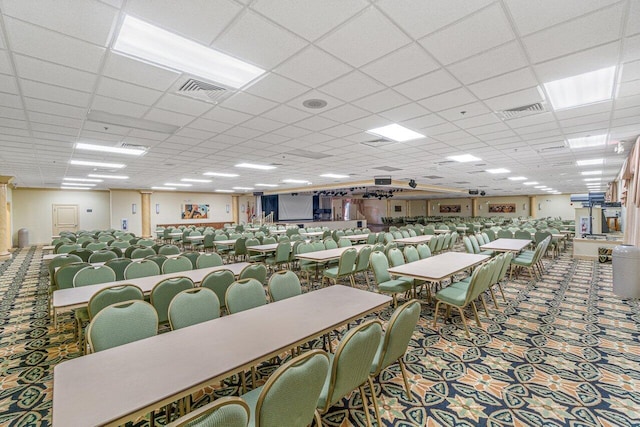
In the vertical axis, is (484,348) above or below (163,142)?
below

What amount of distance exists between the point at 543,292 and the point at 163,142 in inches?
337

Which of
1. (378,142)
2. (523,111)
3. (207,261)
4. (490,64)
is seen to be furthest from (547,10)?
(207,261)

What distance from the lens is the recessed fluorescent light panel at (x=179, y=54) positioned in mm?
2496

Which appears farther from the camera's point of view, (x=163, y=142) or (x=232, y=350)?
(x=163, y=142)

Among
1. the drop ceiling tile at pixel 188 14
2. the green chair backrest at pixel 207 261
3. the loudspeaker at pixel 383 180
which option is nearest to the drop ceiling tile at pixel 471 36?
the drop ceiling tile at pixel 188 14

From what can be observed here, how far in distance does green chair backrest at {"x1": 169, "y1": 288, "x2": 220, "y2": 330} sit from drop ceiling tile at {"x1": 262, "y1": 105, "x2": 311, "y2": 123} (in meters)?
2.79

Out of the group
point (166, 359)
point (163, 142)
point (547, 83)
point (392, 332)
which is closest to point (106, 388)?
point (166, 359)

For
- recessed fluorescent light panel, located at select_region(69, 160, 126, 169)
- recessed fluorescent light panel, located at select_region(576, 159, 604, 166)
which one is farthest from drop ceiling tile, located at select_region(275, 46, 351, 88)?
recessed fluorescent light panel, located at select_region(576, 159, 604, 166)

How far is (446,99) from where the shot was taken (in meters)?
3.98

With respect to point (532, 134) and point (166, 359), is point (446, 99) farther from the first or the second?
point (166, 359)

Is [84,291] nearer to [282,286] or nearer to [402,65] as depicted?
[282,286]

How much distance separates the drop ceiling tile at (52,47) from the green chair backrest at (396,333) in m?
3.54

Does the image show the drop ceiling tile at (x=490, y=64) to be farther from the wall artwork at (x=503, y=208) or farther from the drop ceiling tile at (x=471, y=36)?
the wall artwork at (x=503, y=208)

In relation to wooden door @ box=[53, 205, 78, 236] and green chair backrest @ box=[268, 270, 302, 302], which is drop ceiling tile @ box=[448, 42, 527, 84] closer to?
green chair backrest @ box=[268, 270, 302, 302]
